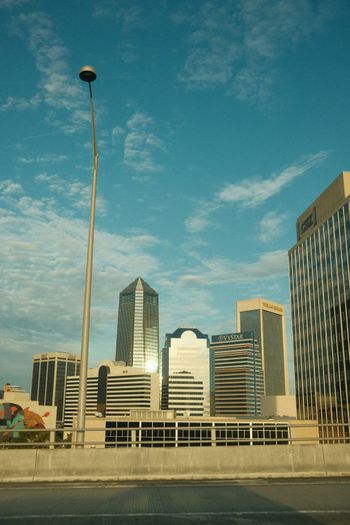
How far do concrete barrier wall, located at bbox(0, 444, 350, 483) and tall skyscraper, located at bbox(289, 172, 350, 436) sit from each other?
89521mm

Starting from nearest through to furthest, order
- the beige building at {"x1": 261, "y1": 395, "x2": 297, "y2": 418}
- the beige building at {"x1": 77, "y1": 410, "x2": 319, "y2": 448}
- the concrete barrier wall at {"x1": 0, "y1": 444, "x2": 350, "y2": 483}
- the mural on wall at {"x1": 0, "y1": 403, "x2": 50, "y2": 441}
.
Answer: the concrete barrier wall at {"x1": 0, "y1": 444, "x2": 350, "y2": 483} < the beige building at {"x1": 77, "y1": 410, "x2": 319, "y2": 448} < the beige building at {"x1": 261, "y1": 395, "x2": 297, "y2": 418} < the mural on wall at {"x1": 0, "y1": 403, "x2": 50, "y2": 441}

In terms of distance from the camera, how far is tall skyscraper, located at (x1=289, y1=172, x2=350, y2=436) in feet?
330

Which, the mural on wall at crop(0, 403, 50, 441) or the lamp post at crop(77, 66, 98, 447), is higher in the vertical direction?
the lamp post at crop(77, 66, 98, 447)

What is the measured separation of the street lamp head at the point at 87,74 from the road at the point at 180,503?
44.3 feet

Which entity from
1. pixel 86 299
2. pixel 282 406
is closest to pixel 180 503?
pixel 86 299

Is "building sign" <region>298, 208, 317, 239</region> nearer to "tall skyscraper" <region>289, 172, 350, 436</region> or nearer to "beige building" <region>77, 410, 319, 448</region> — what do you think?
"tall skyscraper" <region>289, 172, 350, 436</region>

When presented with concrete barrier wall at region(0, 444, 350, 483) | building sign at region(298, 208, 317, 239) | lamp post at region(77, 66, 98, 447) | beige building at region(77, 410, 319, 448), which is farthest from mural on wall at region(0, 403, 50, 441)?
concrete barrier wall at region(0, 444, 350, 483)

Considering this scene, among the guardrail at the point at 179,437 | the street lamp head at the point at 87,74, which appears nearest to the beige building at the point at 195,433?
the guardrail at the point at 179,437

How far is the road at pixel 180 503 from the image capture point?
802 centimetres

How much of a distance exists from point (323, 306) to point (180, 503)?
105117 millimetres

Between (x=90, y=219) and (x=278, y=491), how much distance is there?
11.0m

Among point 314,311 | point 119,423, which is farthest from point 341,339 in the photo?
point 119,423

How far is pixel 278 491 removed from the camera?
1097 centimetres

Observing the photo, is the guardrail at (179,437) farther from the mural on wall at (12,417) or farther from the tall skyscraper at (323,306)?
the mural on wall at (12,417)
